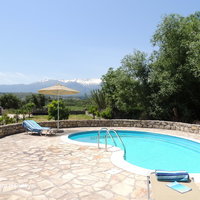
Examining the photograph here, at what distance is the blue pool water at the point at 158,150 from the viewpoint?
641 centimetres

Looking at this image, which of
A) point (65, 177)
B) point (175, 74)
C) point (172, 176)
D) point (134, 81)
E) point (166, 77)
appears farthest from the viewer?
point (134, 81)

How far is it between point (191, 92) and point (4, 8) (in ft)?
44.3

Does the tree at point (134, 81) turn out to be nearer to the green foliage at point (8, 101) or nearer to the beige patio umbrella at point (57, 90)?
the beige patio umbrella at point (57, 90)

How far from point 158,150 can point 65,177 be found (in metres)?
5.56

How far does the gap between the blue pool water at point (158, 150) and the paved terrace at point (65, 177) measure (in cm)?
180

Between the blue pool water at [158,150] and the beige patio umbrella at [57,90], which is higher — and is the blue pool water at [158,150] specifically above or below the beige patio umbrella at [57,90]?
below

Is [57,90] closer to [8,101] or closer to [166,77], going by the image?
[166,77]

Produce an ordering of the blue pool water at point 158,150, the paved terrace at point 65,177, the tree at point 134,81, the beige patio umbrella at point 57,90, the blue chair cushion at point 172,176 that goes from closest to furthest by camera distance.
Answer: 1. the blue chair cushion at point 172,176
2. the paved terrace at point 65,177
3. the blue pool water at point 158,150
4. the beige patio umbrella at point 57,90
5. the tree at point 134,81

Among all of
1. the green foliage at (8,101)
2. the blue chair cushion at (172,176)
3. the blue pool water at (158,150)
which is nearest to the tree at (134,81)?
the blue pool water at (158,150)

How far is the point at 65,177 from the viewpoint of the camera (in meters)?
4.25

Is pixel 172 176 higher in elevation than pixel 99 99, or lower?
lower

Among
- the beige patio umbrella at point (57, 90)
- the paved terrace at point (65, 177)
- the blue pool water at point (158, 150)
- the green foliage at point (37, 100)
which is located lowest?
the blue pool water at point (158, 150)

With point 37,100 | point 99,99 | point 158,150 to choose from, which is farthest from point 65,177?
point 37,100

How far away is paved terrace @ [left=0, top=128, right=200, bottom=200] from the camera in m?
3.45
